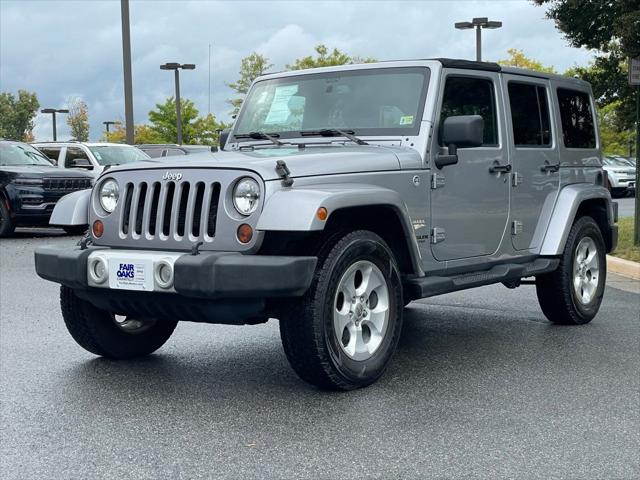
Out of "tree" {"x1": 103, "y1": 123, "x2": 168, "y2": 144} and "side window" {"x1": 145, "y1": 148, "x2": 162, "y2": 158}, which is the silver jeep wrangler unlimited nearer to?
"side window" {"x1": 145, "y1": 148, "x2": 162, "y2": 158}

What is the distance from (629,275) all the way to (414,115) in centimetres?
612

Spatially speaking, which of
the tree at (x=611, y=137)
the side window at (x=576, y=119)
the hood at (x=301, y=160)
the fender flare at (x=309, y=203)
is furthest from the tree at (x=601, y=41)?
the tree at (x=611, y=137)

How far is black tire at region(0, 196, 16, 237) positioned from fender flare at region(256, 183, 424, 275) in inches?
494

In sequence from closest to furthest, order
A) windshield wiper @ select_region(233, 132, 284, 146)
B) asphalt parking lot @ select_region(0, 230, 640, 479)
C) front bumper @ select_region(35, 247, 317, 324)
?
asphalt parking lot @ select_region(0, 230, 640, 479)
front bumper @ select_region(35, 247, 317, 324)
windshield wiper @ select_region(233, 132, 284, 146)

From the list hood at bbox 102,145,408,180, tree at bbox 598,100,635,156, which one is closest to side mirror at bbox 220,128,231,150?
hood at bbox 102,145,408,180

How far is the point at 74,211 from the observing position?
18.8 ft

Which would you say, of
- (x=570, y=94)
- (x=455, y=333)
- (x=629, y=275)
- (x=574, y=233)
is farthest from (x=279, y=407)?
(x=629, y=275)

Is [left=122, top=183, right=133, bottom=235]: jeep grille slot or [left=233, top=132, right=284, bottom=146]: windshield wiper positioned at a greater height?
[left=233, top=132, right=284, bottom=146]: windshield wiper

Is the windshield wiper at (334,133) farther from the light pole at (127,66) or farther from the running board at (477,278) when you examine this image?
the light pole at (127,66)

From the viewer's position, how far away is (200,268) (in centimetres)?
473

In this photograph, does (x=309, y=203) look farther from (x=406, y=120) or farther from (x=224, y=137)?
(x=224, y=137)

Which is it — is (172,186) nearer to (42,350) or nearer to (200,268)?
(200,268)

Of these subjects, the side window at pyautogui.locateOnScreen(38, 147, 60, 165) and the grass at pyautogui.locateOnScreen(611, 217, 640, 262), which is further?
the side window at pyautogui.locateOnScreen(38, 147, 60, 165)

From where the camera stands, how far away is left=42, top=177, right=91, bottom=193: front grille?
1655cm
